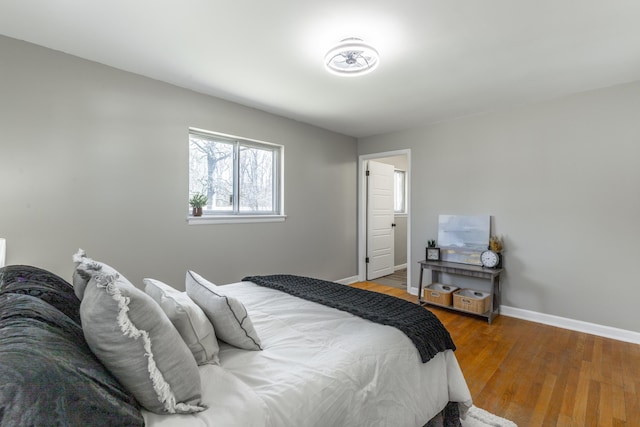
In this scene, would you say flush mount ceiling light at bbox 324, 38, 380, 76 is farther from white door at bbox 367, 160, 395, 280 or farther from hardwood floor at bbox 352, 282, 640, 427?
white door at bbox 367, 160, 395, 280

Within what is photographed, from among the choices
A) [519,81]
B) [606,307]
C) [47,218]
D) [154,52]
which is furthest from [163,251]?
[606,307]

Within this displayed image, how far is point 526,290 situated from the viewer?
11.7 feet

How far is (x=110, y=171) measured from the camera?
8.71 ft

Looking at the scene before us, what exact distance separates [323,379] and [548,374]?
7.25 feet

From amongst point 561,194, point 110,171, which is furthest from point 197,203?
point 561,194

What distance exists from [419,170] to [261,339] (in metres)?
3.65

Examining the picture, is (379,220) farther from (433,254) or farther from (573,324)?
(573,324)

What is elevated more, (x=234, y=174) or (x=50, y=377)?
(x=234, y=174)

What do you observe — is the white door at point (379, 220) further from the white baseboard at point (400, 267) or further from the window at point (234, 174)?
the window at point (234, 174)

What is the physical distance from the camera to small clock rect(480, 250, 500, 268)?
356 cm

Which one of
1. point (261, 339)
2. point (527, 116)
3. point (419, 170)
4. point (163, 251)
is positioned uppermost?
point (527, 116)

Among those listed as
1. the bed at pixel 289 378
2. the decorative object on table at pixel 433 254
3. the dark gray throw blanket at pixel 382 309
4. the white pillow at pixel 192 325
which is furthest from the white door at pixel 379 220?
the white pillow at pixel 192 325

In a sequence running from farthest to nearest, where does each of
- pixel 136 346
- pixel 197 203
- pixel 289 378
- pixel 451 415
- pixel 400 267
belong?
pixel 400 267 < pixel 197 203 < pixel 451 415 < pixel 289 378 < pixel 136 346

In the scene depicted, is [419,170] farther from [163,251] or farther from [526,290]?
[163,251]
